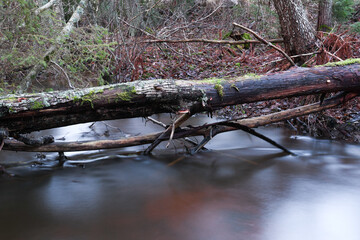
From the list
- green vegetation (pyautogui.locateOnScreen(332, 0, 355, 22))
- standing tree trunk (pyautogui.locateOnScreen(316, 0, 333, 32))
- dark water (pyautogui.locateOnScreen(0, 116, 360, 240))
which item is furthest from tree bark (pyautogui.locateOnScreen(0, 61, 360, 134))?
green vegetation (pyautogui.locateOnScreen(332, 0, 355, 22))

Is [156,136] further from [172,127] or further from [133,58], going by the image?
[133,58]

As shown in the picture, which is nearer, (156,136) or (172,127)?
(172,127)

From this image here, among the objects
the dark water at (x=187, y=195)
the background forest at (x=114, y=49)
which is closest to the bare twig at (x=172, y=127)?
the dark water at (x=187, y=195)

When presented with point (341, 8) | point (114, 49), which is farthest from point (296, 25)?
point (114, 49)

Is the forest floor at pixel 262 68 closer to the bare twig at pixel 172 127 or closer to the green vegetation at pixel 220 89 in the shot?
the green vegetation at pixel 220 89

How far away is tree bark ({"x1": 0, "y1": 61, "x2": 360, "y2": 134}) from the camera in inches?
138

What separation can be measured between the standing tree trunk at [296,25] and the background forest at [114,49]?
0.32 m

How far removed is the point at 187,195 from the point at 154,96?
1300 mm

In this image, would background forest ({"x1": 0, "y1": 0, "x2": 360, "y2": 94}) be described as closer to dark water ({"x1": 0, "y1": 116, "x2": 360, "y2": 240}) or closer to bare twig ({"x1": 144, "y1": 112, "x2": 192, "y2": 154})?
dark water ({"x1": 0, "y1": 116, "x2": 360, "y2": 240})

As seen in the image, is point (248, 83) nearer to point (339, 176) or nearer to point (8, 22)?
point (339, 176)

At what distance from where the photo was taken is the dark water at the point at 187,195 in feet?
9.45

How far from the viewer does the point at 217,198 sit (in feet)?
11.5

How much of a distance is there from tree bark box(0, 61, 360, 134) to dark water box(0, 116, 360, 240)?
0.92 m

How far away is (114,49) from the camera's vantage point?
22.4 ft
